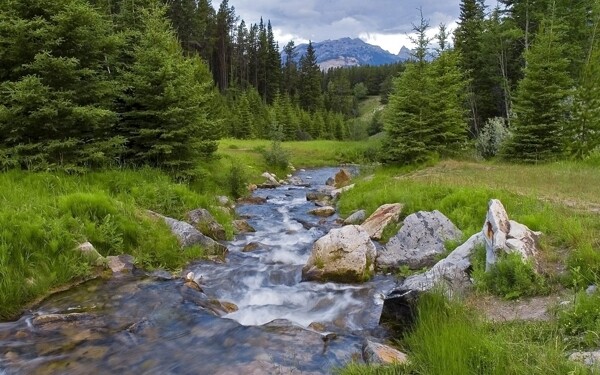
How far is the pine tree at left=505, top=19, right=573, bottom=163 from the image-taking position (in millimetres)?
22391

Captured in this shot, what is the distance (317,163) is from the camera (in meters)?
41.2

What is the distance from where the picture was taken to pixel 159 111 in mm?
13461

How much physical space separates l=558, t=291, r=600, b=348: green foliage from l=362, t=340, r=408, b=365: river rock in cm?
182

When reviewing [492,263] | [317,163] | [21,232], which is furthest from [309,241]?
[317,163]

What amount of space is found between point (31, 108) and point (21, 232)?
189 inches

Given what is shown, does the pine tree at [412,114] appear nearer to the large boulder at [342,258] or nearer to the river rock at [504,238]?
the large boulder at [342,258]

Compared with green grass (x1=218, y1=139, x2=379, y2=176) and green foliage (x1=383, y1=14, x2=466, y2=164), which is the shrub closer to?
green grass (x1=218, y1=139, x2=379, y2=176)

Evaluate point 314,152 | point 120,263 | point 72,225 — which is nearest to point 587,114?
point 120,263

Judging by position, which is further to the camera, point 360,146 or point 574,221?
point 360,146

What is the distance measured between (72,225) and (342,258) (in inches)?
222

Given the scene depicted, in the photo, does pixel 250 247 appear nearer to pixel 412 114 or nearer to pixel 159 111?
pixel 159 111

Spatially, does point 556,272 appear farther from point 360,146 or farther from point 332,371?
point 360,146

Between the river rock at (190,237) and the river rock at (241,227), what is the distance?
234 centimetres

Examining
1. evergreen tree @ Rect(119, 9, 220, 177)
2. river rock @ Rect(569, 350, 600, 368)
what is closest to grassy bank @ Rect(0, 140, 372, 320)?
evergreen tree @ Rect(119, 9, 220, 177)
